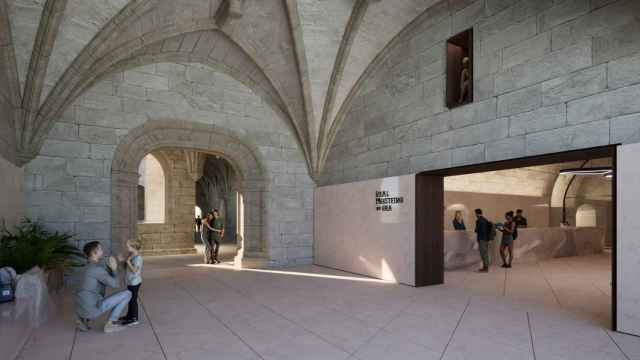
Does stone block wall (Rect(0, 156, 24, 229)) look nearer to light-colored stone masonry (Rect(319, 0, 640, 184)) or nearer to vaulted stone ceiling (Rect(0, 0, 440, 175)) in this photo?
vaulted stone ceiling (Rect(0, 0, 440, 175))

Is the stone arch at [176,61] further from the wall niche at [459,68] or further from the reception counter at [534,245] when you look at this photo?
the reception counter at [534,245]

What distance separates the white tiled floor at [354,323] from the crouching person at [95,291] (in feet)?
0.64

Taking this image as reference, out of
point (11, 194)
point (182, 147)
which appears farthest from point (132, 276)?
point (182, 147)

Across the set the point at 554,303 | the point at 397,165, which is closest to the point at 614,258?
the point at 554,303

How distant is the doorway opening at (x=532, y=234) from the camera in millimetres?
5438

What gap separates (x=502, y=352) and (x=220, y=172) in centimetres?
2072

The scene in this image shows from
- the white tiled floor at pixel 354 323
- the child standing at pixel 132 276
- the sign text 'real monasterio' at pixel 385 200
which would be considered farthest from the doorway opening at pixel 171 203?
the child standing at pixel 132 276

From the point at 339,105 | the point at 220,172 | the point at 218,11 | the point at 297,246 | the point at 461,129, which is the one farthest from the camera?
the point at 220,172

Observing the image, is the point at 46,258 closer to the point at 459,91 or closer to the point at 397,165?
the point at 397,165

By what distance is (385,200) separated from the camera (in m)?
7.09

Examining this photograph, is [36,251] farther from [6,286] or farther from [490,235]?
[490,235]

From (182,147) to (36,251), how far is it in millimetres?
3606

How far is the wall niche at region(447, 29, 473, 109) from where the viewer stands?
19.2 feet

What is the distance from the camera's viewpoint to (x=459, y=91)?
242 inches
